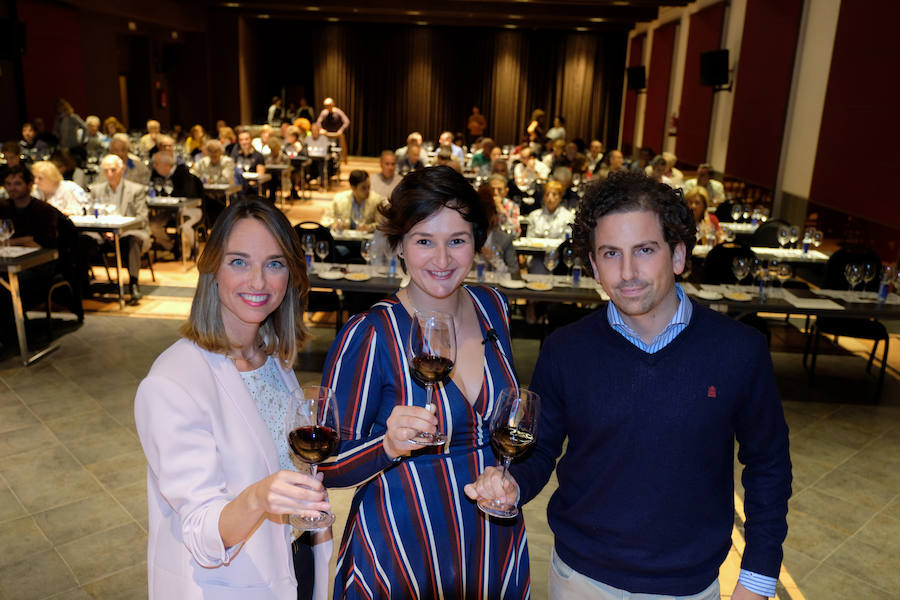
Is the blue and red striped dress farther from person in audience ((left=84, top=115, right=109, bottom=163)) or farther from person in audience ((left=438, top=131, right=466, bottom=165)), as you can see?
person in audience ((left=84, top=115, right=109, bottom=163))

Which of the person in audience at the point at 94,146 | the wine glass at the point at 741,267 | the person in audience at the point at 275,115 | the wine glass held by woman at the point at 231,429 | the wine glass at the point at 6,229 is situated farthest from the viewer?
the person in audience at the point at 275,115

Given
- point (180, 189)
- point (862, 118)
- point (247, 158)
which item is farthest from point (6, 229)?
point (862, 118)

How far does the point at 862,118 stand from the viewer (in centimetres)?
805

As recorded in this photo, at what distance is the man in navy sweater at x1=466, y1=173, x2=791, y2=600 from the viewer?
151 cm

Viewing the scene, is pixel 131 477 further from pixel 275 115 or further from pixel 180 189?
pixel 275 115

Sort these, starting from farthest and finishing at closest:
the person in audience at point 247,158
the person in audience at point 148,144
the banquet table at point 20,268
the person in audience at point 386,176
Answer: the person in audience at point 148,144, the person in audience at point 247,158, the person in audience at point 386,176, the banquet table at point 20,268

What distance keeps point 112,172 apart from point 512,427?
24.3ft

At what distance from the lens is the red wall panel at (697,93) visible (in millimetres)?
13665

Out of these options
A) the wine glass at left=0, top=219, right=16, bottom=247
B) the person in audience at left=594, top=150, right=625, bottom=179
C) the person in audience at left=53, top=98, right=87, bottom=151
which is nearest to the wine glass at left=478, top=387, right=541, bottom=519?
the wine glass at left=0, top=219, right=16, bottom=247

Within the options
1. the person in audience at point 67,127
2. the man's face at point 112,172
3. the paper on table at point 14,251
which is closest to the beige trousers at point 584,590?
the paper on table at point 14,251

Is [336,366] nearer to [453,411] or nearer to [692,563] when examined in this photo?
[453,411]

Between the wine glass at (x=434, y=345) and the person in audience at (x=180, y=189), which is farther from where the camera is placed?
the person in audience at (x=180, y=189)

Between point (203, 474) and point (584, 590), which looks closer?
point (203, 474)

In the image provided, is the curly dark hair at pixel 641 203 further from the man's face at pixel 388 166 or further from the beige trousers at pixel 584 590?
the man's face at pixel 388 166
